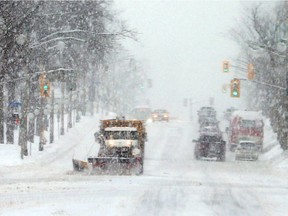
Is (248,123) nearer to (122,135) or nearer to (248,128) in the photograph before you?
(248,128)

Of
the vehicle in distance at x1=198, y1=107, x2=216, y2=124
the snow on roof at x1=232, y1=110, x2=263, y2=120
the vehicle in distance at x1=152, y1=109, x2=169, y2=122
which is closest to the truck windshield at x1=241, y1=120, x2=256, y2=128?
the snow on roof at x1=232, y1=110, x2=263, y2=120

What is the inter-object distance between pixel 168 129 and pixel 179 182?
41473 millimetres

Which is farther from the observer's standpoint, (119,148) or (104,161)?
(119,148)

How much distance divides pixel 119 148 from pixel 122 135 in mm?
1336

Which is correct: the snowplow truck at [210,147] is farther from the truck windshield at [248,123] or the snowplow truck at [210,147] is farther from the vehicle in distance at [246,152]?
the truck windshield at [248,123]

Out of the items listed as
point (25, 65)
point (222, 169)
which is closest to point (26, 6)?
point (25, 65)

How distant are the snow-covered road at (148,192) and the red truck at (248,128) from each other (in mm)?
13893

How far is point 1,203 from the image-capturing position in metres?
18.5

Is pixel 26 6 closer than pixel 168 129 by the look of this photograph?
Yes

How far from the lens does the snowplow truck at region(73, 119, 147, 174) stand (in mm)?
29859

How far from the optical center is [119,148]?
31.5 metres

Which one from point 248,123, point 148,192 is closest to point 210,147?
point 248,123

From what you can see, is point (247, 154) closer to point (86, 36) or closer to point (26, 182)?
point (86, 36)

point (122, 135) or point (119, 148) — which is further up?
point (122, 135)
